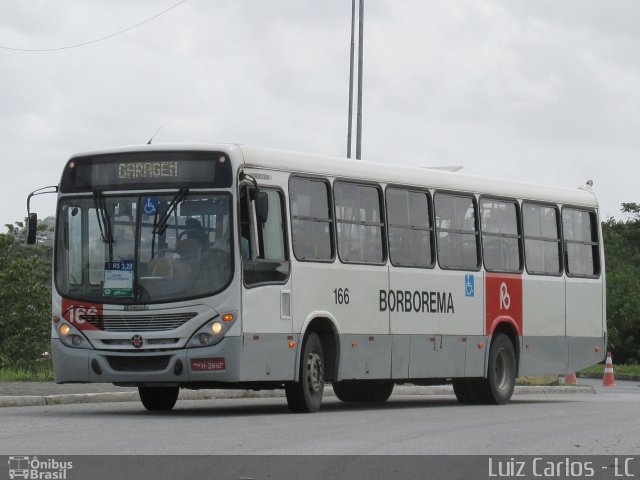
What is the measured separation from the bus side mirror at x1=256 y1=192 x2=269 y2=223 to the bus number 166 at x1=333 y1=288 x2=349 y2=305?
6.91 ft

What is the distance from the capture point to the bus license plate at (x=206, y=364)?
729 inches

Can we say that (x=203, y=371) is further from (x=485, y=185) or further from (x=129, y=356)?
(x=485, y=185)

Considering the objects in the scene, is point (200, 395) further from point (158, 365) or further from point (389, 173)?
point (158, 365)

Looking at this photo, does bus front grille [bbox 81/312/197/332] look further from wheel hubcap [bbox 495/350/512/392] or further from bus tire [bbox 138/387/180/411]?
wheel hubcap [bbox 495/350/512/392]

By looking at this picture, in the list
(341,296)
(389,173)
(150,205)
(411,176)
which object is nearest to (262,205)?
(150,205)

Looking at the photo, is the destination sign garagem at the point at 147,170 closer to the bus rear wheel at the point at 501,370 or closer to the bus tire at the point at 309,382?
the bus tire at the point at 309,382

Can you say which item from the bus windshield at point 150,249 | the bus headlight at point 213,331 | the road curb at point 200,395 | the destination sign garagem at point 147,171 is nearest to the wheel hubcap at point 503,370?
the road curb at point 200,395

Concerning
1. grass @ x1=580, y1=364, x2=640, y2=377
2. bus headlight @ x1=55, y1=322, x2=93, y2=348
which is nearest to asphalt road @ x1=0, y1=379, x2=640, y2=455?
bus headlight @ x1=55, y1=322, x2=93, y2=348

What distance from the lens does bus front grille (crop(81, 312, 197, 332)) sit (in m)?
18.7

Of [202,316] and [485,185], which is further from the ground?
[485,185]

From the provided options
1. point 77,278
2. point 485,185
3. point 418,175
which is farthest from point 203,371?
point 485,185

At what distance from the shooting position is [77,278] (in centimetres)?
1936
